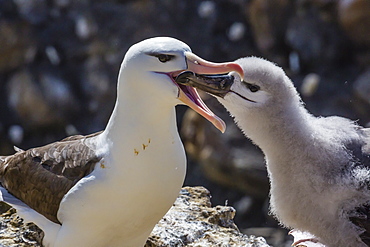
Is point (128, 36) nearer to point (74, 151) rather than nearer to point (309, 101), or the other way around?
point (309, 101)

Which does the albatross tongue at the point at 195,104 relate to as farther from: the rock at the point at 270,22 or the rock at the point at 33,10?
the rock at the point at 33,10

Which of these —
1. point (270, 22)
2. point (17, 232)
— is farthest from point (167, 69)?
point (270, 22)

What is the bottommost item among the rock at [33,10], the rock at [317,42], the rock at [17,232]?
the rock at [17,232]

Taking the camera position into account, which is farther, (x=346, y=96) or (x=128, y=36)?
(x=128, y=36)

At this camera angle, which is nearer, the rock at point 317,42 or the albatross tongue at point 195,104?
the albatross tongue at point 195,104

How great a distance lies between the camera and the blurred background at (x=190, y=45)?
309 inches

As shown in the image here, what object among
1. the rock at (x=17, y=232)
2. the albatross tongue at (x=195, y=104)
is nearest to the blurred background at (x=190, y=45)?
the rock at (x=17, y=232)

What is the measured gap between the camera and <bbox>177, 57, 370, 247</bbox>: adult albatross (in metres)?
3.14

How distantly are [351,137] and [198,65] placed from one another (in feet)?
2.59

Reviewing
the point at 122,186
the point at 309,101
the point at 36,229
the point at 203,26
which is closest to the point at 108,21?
the point at 203,26

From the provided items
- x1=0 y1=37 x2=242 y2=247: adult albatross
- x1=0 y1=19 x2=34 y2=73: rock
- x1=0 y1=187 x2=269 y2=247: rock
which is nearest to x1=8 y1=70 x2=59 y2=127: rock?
x1=0 y1=19 x2=34 y2=73: rock

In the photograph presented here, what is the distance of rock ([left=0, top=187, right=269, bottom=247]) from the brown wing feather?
292mm

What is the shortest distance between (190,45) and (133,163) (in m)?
5.92

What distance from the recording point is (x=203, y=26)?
9320 millimetres
